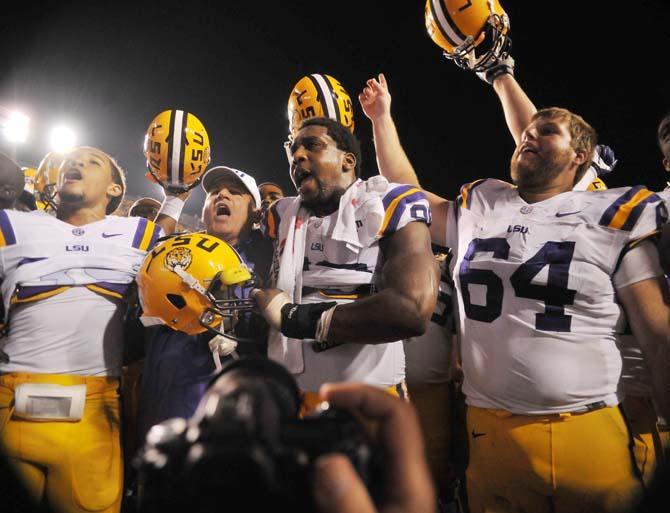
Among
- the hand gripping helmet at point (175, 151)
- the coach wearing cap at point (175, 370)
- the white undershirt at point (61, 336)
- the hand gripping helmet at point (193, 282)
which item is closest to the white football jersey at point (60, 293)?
the white undershirt at point (61, 336)

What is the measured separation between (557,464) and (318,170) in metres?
1.60

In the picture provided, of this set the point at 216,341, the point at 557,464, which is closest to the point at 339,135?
the point at 216,341

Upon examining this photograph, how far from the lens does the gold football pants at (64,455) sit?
204cm

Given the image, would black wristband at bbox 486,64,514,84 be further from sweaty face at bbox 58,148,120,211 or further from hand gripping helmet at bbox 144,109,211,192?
sweaty face at bbox 58,148,120,211

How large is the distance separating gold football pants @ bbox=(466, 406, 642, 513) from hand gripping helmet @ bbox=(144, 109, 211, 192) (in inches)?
112

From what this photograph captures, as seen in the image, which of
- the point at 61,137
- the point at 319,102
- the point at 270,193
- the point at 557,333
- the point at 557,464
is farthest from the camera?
the point at 61,137

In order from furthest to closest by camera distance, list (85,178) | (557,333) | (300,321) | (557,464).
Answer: (85,178) < (557,333) < (557,464) < (300,321)

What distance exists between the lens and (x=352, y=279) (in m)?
1.71

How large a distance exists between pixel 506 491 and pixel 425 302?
0.96 m

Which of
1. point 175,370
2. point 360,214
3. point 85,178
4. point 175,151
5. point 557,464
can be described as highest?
point 175,151

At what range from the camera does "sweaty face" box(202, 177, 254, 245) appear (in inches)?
106

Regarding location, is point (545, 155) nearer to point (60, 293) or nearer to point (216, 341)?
point (216, 341)

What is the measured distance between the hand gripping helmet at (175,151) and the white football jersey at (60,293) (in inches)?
39.9

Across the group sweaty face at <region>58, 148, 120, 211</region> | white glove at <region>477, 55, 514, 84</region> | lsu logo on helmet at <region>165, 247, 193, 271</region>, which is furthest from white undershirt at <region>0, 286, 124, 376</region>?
white glove at <region>477, 55, 514, 84</region>
